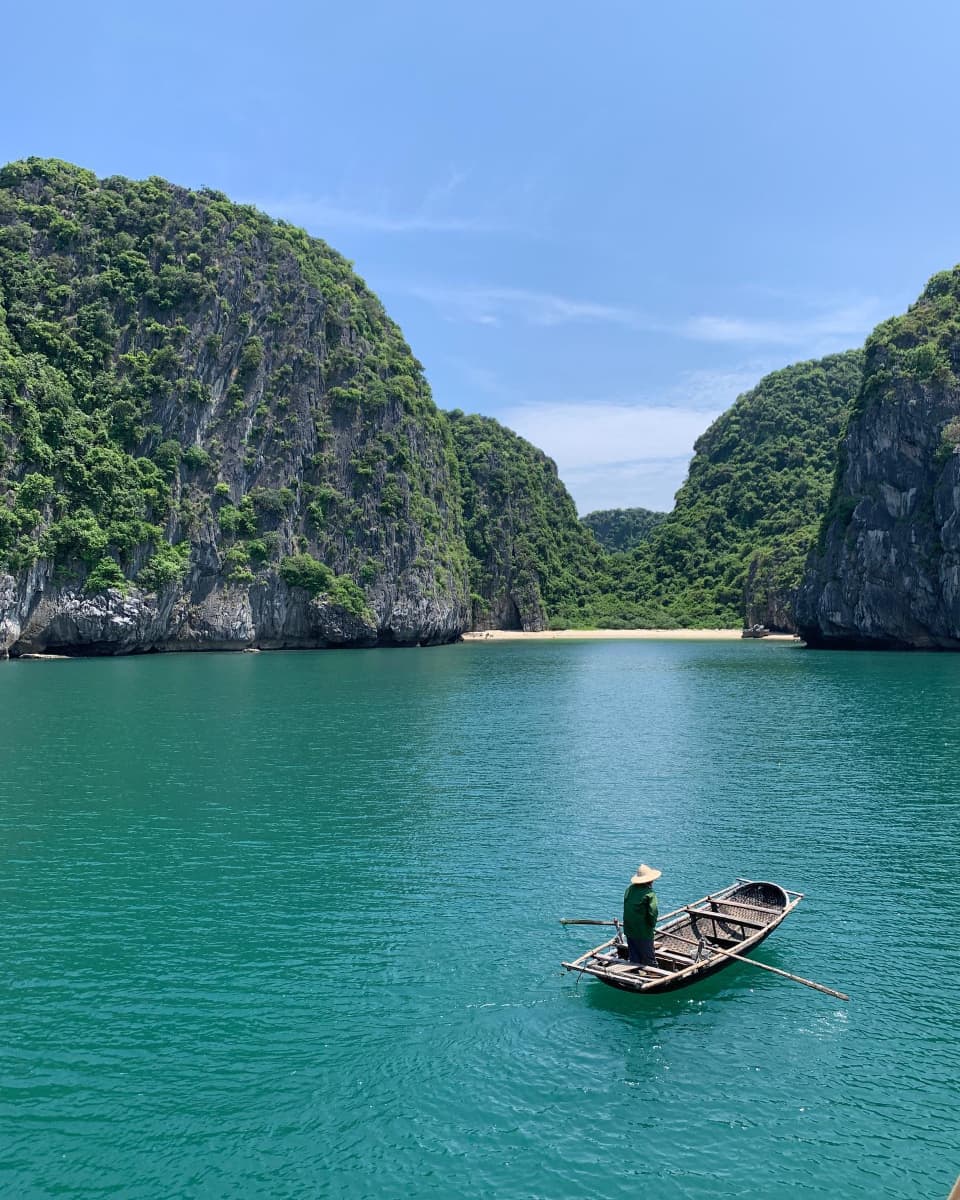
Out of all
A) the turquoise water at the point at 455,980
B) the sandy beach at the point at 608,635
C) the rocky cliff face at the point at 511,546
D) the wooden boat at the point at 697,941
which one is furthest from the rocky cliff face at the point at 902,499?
the wooden boat at the point at 697,941

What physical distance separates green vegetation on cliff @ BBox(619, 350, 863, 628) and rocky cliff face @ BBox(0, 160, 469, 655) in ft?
205

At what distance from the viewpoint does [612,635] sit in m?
163

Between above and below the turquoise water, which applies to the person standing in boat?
above

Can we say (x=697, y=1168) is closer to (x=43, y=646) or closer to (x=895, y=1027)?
(x=895, y=1027)

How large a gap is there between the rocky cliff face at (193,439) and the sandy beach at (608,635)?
28326mm

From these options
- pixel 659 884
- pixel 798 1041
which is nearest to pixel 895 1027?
pixel 798 1041

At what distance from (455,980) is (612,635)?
150 meters

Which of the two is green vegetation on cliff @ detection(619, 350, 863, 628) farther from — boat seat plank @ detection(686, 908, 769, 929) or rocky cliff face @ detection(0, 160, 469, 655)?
boat seat plank @ detection(686, 908, 769, 929)

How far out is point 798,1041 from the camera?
14078 mm

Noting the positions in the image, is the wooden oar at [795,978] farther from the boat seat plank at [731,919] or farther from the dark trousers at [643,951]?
the dark trousers at [643,951]

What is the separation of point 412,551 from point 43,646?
5094cm

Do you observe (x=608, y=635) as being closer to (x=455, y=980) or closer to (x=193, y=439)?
(x=193, y=439)

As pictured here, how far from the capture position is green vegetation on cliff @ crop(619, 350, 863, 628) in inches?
6594

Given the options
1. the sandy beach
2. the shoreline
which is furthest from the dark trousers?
the sandy beach
